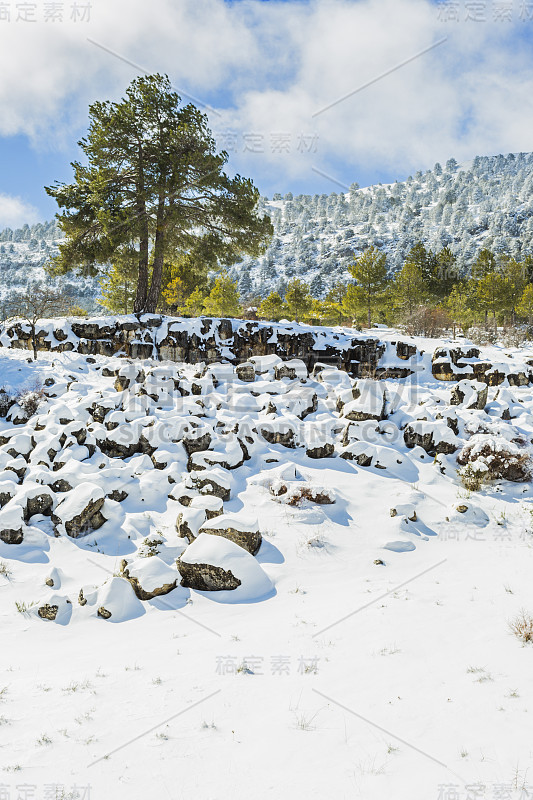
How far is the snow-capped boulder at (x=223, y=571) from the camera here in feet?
19.1

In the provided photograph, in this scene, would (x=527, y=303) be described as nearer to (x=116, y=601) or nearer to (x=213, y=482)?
(x=213, y=482)

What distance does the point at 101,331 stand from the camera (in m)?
17.0

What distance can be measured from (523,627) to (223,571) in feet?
12.6

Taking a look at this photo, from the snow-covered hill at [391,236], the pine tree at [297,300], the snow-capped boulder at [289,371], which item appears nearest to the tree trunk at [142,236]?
the snow-capped boulder at [289,371]

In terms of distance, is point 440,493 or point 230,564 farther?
point 440,493

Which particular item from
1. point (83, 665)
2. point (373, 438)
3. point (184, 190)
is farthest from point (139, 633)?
point (184, 190)

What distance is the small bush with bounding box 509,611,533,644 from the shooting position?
4172mm

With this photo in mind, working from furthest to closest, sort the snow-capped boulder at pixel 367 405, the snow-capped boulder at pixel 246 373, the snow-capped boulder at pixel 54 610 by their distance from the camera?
the snow-capped boulder at pixel 246 373 → the snow-capped boulder at pixel 367 405 → the snow-capped boulder at pixel 54 610

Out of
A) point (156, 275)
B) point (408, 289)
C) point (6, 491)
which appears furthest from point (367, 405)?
point (408, 289)

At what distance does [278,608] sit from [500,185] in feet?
830

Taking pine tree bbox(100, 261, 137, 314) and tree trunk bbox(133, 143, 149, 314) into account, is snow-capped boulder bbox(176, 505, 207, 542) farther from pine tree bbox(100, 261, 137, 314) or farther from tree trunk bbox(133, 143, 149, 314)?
pine tree bbox(100, 261, 137, 314)

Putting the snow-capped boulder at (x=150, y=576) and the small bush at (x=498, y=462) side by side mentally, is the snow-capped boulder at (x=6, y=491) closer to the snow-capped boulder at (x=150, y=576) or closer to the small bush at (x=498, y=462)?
the snow-capped boulder at (x=150, y=576)

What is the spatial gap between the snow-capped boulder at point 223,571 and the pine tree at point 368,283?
3219 cm

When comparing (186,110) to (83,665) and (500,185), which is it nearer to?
(83,665)
